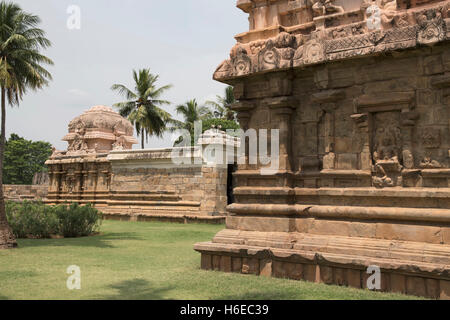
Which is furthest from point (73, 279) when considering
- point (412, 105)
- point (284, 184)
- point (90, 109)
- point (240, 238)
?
point (90, 109)

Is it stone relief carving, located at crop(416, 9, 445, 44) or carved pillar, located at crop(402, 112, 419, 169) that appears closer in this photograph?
stone relief carving, located at crop(416, 9, 445, 44)

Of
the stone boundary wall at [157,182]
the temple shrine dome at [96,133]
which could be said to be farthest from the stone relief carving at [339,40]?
the temple shrine dome at [96,133]

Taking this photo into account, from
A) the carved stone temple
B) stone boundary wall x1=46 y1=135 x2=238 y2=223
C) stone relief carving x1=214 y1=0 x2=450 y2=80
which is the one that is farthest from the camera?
stone boundary wall x1=46 y1=135 x2=238 y2=223

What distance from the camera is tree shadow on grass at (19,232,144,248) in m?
10.3

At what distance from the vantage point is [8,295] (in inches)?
213

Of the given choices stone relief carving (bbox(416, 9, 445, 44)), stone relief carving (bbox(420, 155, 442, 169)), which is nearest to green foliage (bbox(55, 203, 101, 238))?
stone relief carving (bbox(420, 155, 442, 169))

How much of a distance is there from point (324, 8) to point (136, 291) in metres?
5.05

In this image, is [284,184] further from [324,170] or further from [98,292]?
[98,292]

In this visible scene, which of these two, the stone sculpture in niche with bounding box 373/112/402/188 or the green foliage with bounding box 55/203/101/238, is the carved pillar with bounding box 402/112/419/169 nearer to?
the stone sculpture in niche with bounding box 373/112/402/188

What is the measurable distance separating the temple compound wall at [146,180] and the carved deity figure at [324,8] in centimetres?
918

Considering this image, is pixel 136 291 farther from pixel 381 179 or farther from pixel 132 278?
pixel 381 179

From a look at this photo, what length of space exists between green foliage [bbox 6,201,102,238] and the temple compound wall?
4265 millimetres

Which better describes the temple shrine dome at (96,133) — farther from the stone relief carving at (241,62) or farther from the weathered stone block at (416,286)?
the weathered stone block at (416,286)
